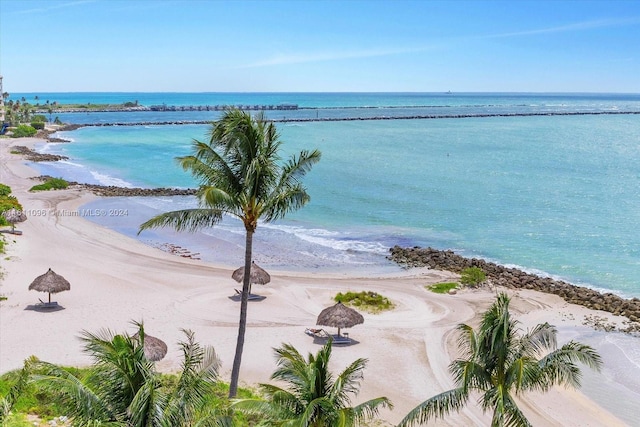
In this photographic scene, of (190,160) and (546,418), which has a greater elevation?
(190,160)

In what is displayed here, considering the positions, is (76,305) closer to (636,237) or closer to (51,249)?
(51,249)

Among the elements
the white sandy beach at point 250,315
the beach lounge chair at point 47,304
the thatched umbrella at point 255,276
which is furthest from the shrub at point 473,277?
the beach lounge chair at point 47,304

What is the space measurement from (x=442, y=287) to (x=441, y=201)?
24529 mm

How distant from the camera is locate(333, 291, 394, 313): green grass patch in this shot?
27.7m

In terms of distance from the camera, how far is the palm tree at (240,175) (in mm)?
15117

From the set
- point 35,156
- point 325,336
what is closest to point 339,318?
point 325,336

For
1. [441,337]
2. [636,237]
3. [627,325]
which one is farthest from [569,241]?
[441,337]

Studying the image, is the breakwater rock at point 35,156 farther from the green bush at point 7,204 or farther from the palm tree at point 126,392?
the palm tree at point 126,392

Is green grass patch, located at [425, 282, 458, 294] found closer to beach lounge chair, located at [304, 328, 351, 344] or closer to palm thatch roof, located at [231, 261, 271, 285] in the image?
beach lounge chair, located at [304, 328, 351, 344]

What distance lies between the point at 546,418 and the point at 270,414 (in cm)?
1091

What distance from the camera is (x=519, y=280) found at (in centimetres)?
3309

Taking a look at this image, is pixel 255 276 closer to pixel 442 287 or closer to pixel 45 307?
pixel 45 307

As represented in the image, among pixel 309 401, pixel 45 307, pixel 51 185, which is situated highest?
pixel 309 401

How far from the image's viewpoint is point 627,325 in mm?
27000
